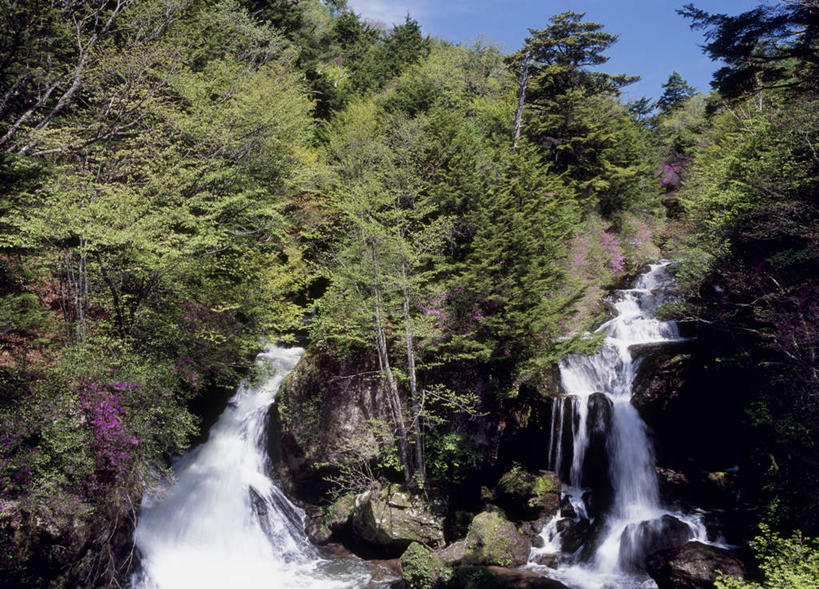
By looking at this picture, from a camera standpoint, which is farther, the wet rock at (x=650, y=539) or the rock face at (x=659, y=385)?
the rock face at (x=659, y=385)

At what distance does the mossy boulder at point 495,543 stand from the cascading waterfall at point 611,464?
1.80ft

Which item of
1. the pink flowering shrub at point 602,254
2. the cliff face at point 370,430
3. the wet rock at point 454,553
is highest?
the pink flowering shrub at point 602,254

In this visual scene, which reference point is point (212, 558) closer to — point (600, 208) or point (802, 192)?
point (802, 192)

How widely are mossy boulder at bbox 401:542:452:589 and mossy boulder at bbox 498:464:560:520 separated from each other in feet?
9.19

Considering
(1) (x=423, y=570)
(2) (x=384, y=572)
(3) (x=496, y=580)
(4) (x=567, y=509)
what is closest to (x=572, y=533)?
(4) (x=567, y=509)

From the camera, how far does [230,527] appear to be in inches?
474

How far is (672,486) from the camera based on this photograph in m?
11.1

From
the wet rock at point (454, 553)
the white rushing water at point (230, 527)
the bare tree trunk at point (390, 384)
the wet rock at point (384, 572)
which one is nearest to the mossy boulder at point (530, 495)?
the wet rock at point (454, 553)

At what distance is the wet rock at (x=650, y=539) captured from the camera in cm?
980

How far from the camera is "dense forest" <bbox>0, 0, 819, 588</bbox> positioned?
872 cm

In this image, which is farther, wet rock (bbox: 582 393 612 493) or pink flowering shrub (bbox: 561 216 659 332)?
pink flowering shrub (bbox: 561 216 659 332)

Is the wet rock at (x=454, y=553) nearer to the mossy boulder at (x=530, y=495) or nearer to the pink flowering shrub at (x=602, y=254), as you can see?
the mossy boulder at (x=530, y=495)

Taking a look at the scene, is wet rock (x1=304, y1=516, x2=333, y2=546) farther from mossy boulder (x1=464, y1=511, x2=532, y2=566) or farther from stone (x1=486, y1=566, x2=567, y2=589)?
stone (x1=486, y1=566, x2=567, y2=589)

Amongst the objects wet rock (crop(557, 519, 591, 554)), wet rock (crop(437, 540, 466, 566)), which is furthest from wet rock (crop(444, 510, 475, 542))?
wet rock (crop(557, 519, 591, 554))
